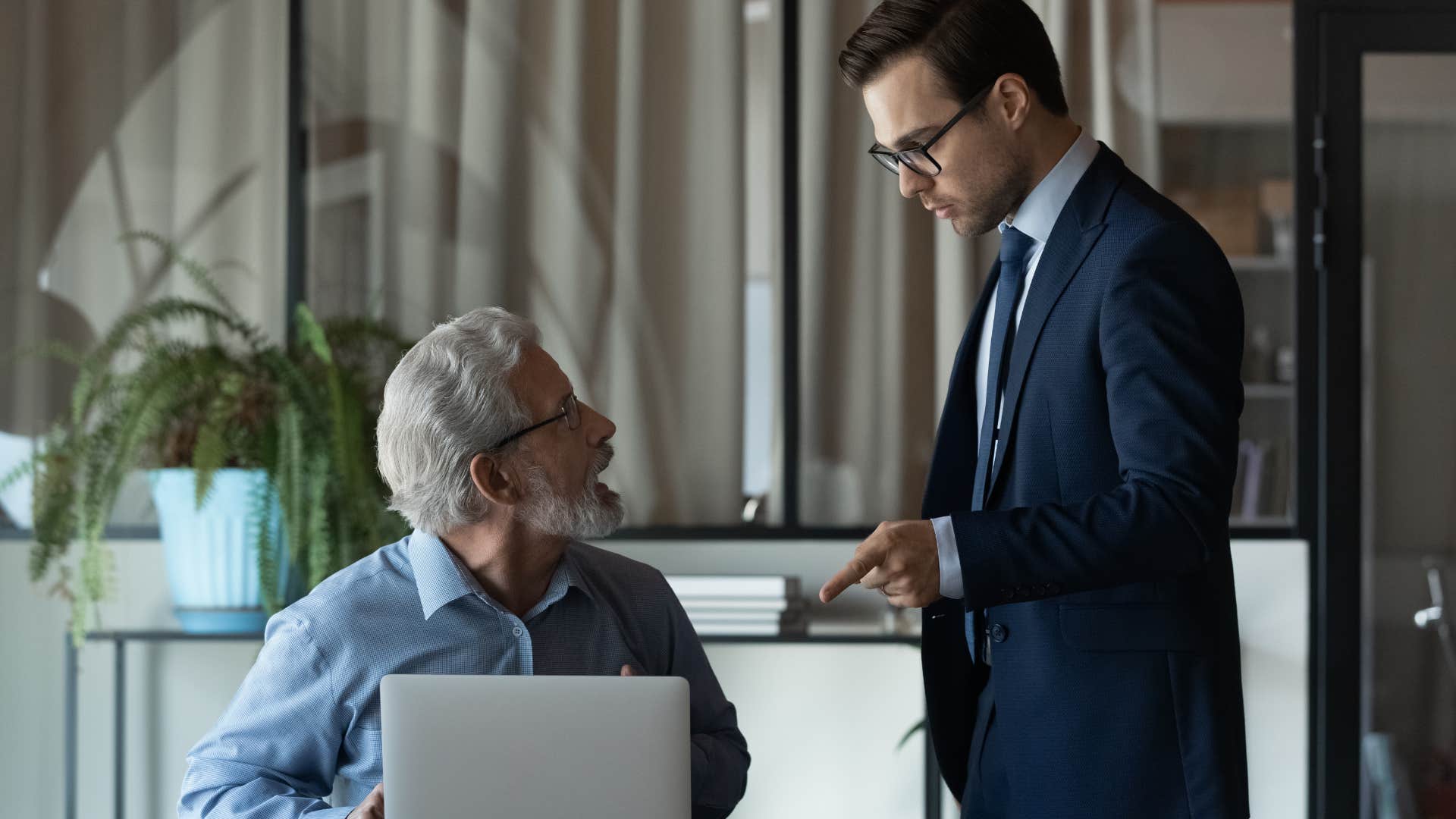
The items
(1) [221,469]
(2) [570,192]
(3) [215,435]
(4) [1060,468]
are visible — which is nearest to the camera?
(4) [1060,468]

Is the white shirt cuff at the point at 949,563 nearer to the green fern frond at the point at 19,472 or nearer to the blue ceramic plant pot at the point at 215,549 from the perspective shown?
the blue ceramic plant pot at the point at 215,549

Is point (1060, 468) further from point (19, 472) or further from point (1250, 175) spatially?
point (19, 472)

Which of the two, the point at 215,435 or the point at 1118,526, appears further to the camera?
the point at 215,435

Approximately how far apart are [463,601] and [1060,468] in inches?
29.2

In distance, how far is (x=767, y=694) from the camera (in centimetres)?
321

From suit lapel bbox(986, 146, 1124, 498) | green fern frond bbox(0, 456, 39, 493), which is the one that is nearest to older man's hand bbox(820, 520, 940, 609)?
suit lapel bbox(986, 146, 1124, 498)

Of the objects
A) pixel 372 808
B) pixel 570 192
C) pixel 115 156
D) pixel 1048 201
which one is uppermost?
pixel 115 156

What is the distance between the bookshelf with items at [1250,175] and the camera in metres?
3.21

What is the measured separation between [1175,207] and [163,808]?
2766 millimetres

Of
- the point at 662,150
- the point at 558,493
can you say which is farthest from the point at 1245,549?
the point at 558,493

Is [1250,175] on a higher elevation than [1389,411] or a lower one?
higher

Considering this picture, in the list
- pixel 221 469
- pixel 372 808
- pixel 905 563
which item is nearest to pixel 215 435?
pixel 221 469

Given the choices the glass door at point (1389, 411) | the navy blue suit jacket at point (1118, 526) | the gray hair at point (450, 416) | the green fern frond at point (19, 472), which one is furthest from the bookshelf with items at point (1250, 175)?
the green fern frond at point (19, 472)

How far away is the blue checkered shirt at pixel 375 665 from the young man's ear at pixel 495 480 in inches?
3.5
